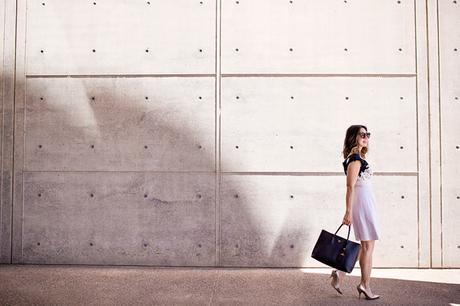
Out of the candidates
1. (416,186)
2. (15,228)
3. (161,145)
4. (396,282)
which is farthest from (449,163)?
(15,228)

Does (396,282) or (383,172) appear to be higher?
(383,172)

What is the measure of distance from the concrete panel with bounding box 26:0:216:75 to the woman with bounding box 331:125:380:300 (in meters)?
2.23

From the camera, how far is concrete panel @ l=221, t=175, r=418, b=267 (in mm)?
5410

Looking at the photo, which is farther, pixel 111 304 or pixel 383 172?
pixel 383 172

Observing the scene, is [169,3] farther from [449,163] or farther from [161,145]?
[449,163]

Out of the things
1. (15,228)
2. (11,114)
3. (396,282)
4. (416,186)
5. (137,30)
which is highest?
(137,30)

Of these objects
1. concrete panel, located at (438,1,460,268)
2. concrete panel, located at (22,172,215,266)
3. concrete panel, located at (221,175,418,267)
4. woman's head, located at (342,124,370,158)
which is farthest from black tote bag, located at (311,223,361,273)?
concrete panel, located at (438,1,460,268)

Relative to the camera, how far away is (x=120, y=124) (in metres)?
5.58

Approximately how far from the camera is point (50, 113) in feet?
18.5

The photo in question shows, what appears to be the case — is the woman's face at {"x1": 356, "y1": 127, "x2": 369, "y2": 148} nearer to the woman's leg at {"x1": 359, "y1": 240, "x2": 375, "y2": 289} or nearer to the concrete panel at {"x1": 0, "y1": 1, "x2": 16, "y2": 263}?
the woman's leg at {"x1": 359, "y1": 240, "x2": 375, "y2": 289}

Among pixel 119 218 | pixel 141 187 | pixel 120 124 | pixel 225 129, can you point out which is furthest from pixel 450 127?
pixel 119 218

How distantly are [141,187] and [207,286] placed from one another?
163 centimetres

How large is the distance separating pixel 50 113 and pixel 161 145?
151 centimetres

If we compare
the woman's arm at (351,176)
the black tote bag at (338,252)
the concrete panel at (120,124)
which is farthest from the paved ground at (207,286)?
the concrete panel at (120,124)
